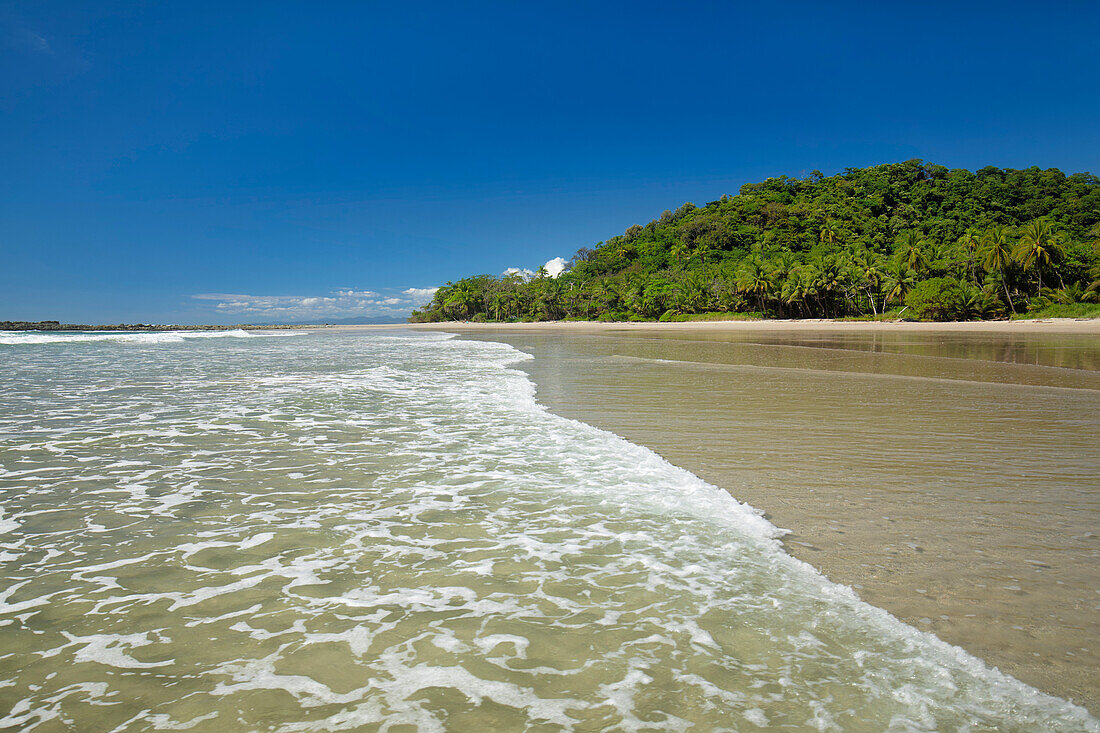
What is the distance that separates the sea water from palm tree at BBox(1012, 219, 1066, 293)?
58898 mm

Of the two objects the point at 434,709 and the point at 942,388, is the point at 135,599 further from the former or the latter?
the point at 942,388

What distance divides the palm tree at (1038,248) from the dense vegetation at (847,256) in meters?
0.13

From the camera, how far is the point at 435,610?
321cm

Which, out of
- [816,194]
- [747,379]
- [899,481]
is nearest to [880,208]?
[816,194]

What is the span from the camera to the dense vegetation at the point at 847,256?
50812 mm

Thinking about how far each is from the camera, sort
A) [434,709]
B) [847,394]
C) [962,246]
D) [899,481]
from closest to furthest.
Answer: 1. [434,709]
2. [899,481]
3. [847,394]
4. [962,246]

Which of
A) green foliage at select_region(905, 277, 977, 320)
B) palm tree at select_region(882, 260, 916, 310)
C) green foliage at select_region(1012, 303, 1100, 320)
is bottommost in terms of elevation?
green foliage at select_region(1012, 303, 1100, 320)

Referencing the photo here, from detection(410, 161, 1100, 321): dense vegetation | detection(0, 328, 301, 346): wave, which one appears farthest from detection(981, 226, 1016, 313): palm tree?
detection(0, 328, 301, 346): wave

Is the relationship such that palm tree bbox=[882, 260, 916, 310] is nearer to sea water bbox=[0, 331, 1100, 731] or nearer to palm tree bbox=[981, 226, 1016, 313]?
palm tree bbox=[981, 226, 1016, 313]

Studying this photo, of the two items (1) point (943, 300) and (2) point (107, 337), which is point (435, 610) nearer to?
(1) point (943, 300)

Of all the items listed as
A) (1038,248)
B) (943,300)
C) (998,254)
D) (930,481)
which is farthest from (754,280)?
(930,481)

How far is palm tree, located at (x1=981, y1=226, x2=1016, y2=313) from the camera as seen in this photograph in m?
48.0

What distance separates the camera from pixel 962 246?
189 ft

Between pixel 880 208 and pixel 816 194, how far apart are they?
20251mm
